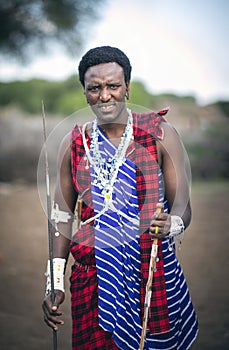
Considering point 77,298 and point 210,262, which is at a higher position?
point 77,298

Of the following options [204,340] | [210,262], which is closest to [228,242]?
[210,262]

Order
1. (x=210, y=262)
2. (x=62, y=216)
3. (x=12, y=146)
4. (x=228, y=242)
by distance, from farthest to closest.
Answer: (x=12, y=146), (x=228, y=242), (x=210, y=262), (x=62, y=216)

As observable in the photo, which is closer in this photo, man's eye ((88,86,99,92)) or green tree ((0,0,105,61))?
man's eye ((88,86,99,92))

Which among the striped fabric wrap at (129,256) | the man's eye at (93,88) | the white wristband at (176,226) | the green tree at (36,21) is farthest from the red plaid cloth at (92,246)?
the green tree at (36,21)

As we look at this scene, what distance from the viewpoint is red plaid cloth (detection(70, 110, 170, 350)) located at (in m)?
2.24

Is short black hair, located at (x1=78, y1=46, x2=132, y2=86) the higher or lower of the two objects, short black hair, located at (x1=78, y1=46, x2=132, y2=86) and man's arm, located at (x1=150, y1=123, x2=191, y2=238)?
the higher

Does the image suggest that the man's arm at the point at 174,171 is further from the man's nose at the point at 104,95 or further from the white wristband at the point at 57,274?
the white wristband at the point at 57,274

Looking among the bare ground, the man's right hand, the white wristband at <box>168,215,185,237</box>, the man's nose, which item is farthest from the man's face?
the bare ground

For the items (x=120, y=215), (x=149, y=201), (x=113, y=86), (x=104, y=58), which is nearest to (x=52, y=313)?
(x=120, y=215)

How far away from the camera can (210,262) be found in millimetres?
5816

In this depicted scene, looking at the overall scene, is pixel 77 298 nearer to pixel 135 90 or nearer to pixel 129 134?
pixel 129 134

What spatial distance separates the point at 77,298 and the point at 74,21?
6152mm

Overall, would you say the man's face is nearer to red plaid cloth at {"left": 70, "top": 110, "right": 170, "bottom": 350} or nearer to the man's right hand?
red plaid cloth at {"left": 70, "top": 110, "right": 170, "bottom": 350}

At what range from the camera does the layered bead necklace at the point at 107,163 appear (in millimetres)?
2262
